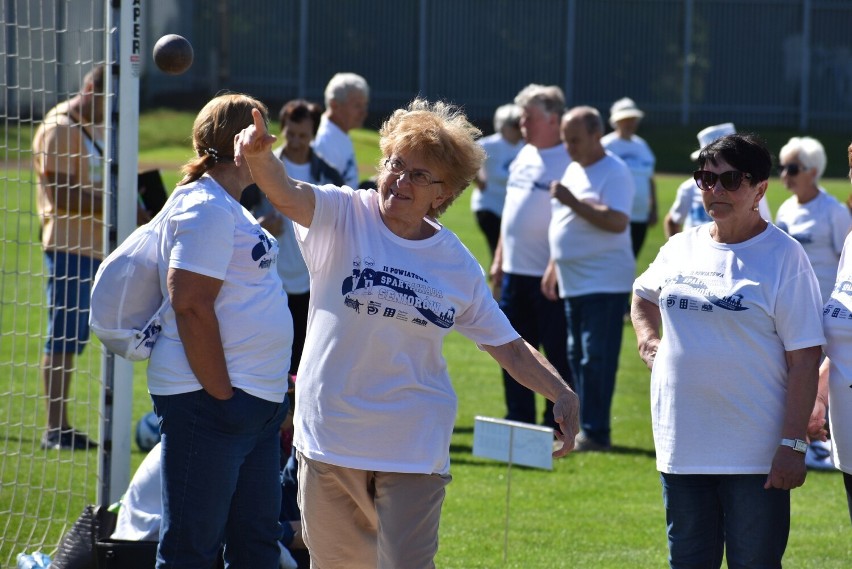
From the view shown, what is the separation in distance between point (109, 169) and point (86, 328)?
8.06 ft

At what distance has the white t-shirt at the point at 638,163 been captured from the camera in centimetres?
1241

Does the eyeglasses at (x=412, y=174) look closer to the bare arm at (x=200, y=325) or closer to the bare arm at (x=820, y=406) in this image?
the bare arm at (x=200, y=325)

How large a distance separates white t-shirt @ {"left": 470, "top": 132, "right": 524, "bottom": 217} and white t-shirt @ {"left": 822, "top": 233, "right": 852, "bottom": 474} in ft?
27.8

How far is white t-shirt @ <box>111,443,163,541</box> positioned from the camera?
4664 millimetres

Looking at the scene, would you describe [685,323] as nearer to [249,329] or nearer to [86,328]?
[249,329]

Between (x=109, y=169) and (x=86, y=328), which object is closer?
(x=109, y=169)

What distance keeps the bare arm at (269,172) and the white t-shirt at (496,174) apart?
9.01 m

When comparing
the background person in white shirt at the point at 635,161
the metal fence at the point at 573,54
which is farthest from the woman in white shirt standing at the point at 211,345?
the metal fence at the point at 573,54

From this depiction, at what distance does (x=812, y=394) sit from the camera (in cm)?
403

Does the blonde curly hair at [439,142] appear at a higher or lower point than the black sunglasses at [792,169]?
lower

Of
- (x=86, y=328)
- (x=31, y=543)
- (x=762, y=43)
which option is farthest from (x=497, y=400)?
(x=762, y=43)

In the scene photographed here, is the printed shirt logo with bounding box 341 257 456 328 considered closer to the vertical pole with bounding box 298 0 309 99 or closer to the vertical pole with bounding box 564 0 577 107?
the vertical pole with bounding box 298 0 309 99

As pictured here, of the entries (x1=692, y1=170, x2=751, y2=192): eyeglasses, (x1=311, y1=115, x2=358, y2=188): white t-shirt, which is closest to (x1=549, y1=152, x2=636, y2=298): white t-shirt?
(x1=311, y1=115, x2=358, y2=188): white t-shirt

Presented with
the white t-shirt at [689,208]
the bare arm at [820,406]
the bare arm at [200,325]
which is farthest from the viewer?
the white t-shirt at [689,208]
